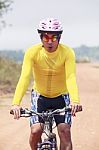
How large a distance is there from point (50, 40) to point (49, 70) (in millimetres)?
420

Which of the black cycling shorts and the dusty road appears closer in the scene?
the black cycling shorts

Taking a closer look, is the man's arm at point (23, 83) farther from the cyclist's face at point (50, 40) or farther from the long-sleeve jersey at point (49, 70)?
the cyclist's face at point (50, 40)

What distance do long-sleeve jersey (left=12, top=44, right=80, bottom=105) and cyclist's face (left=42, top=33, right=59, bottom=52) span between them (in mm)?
125

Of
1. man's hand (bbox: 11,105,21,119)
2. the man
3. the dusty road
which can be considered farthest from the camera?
the dusty road

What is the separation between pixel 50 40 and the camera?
6.27 m

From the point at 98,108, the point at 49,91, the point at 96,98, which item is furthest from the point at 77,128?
the point at 96,98

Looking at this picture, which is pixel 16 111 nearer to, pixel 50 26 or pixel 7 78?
pixel 50 26

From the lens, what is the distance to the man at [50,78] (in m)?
6.26

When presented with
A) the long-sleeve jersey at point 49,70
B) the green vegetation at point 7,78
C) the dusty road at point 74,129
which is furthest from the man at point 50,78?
the green vegetation at point 7,78

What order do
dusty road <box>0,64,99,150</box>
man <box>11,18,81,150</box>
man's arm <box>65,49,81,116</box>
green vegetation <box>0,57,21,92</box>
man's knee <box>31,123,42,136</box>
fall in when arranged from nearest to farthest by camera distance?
man's arm <box>65,49,81,116</box> < man <box>11,18,81,150</box> < man's knee <box>31,123,42,136</box> < dusty road <box>0,64,99,150</box> < green vegetation <box>0,57,21,92</box>

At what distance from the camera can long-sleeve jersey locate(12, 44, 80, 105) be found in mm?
6289

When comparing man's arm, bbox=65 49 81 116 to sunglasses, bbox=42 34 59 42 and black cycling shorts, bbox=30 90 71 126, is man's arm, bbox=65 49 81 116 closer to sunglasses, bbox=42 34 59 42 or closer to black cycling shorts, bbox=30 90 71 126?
sunglasses, bbox=42 34 59 42

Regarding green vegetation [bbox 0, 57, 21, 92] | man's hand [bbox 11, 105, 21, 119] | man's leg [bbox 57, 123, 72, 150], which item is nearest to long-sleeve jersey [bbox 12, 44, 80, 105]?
man's hand [bbox 11, 105, 21, 119]

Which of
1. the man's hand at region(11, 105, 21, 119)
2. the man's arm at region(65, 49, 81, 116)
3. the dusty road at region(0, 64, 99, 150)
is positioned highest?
the man's arm at region(65, 49, 81, 116)
